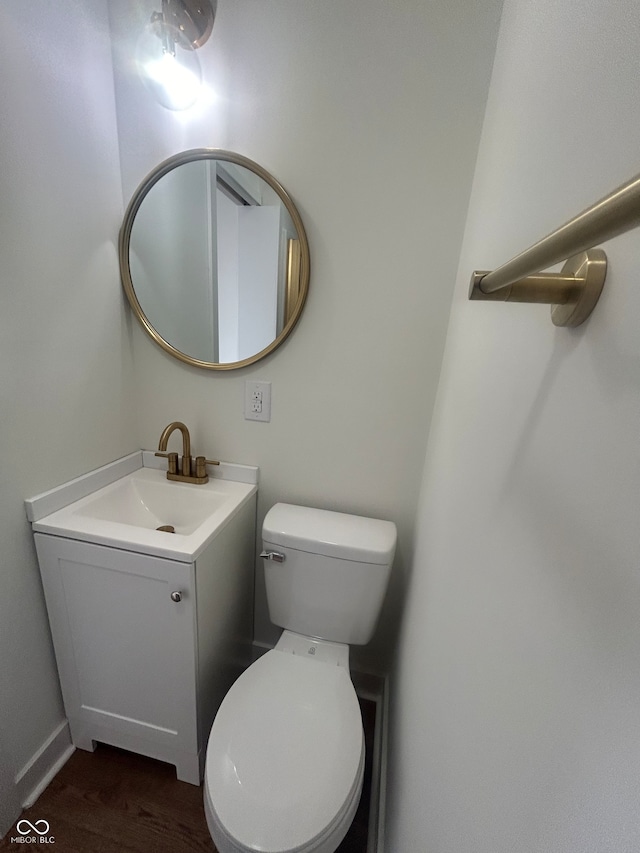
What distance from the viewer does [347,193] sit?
40.6 inches

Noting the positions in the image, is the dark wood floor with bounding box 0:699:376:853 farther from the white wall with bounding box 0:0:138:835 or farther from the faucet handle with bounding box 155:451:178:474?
the faucet handle with bounding box 155:451:178:474

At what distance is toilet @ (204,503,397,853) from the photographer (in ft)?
2.42

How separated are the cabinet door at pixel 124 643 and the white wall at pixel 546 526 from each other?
0.65 meters

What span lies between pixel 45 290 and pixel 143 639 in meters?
0.99

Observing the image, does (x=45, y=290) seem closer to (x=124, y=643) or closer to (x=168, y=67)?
(x=168, y=67)

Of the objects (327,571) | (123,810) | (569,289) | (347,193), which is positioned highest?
(347,193)

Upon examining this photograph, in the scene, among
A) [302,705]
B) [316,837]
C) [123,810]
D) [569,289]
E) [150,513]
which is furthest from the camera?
[150,513]

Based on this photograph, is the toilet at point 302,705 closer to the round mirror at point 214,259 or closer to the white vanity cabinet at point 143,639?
the white vanity cabinet at point 143,639

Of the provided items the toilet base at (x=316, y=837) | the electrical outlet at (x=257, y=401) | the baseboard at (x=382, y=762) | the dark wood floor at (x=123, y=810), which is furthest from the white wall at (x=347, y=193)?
the dark wood floor at (x=123, y=810)

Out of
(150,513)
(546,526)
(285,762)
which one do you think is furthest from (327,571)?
(546,526)

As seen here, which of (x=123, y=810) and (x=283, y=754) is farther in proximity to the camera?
(x=123, y=810)

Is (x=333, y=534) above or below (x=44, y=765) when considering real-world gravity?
above

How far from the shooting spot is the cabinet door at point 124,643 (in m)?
0.94

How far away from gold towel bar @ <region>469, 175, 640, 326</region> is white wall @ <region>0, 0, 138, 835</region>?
1.08m
